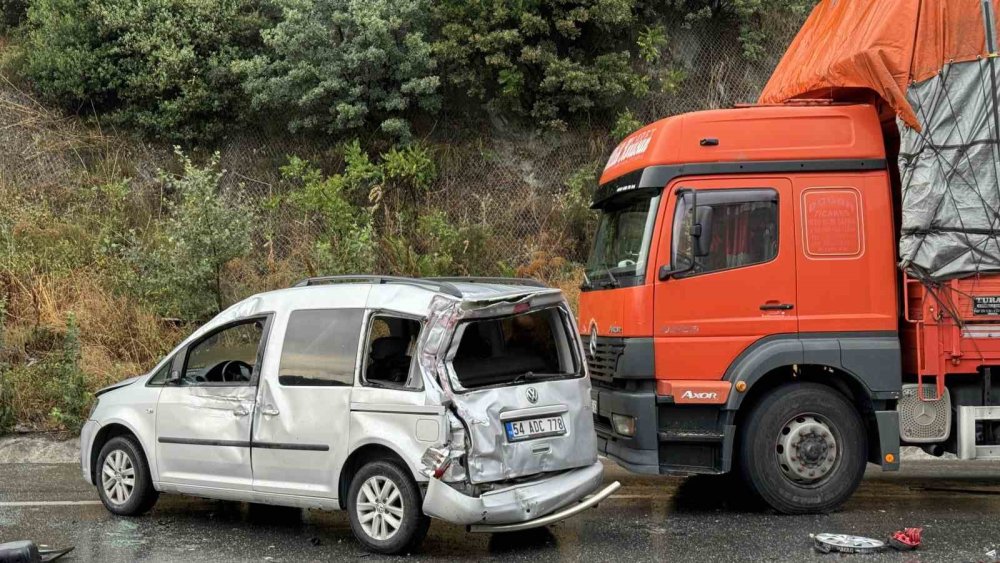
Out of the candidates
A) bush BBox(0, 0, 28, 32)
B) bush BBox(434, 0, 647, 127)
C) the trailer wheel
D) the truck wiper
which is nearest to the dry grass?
bush BBox(434, 0, 647, 127)

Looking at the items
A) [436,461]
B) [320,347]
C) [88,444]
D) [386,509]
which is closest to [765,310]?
[436,461]

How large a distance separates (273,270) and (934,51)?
397 inches

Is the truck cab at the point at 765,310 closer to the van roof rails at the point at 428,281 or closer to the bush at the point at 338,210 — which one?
the van roof rails at the point at 428,281

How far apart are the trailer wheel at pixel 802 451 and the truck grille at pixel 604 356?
1.17m

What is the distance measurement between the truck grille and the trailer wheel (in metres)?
1.17

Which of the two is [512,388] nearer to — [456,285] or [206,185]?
[456,285]

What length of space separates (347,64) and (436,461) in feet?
34.2

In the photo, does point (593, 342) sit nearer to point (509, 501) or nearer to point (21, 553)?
point (509, 501)

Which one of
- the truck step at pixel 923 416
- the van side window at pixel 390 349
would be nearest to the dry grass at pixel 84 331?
the van side window at pixel 390 349

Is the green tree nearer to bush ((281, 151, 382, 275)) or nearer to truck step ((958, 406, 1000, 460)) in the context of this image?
bush ((281, 151, 382, 275))

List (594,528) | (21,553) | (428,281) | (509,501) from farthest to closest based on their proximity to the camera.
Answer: (594,528) < (428,281) < (509,501) < (21,553)

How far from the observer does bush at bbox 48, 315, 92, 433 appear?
1136cm

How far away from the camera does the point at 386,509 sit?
21.5 ft

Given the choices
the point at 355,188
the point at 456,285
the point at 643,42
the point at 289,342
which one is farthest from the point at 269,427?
the point at 643,42
